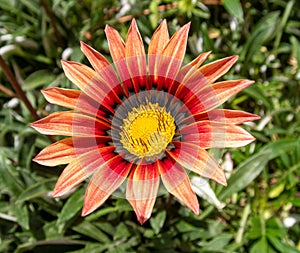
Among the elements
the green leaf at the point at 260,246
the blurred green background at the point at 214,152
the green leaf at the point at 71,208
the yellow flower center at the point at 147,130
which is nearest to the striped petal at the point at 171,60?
the yellow flower center at the point at 147,130

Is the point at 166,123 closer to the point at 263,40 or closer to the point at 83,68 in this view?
the point at 83,68

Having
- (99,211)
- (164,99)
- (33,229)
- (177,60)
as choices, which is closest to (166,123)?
(164,99)

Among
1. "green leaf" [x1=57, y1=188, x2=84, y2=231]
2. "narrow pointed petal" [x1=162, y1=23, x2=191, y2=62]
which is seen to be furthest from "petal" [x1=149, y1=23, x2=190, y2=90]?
"green leaf" [x1=57, y1=188, x2=84, y2=231]

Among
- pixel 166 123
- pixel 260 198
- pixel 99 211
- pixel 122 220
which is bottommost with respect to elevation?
pixel 260 198

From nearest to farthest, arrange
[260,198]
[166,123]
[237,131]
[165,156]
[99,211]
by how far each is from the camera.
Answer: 1. [237,131]
2. [165,156]
3. [166,123]
4. [99,211]
5. [260,198]

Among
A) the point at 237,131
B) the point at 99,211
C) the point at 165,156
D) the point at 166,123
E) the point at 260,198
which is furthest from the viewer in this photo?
the point at 260,198
